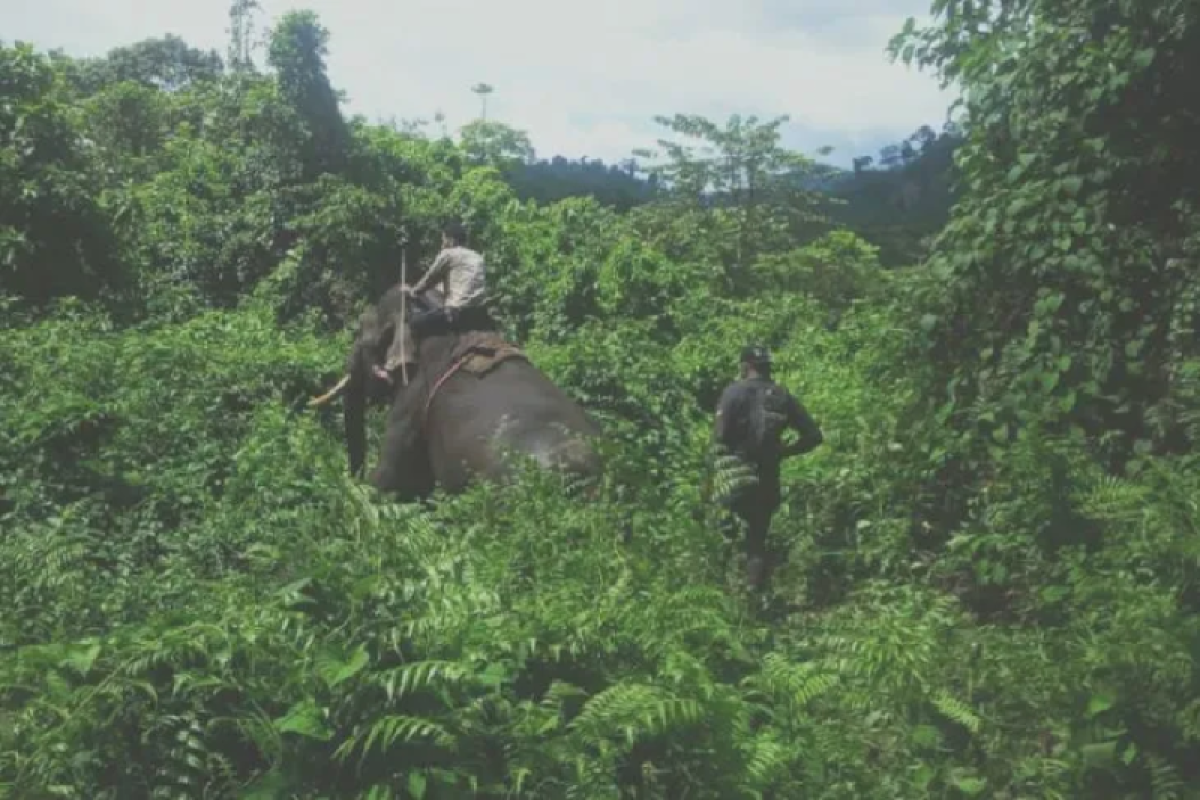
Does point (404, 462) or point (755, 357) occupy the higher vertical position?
point (755, 357)

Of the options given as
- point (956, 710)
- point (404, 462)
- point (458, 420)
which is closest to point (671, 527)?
point (956, 710)

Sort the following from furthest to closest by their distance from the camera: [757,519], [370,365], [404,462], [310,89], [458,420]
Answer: [310,89]
[370,365]
[404,462]
[458,420]
[757,519]

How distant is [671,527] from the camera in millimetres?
5555

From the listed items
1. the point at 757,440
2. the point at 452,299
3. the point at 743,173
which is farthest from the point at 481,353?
the point at 743,173

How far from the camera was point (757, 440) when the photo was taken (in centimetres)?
808

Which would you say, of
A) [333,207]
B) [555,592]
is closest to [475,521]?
[555,592]

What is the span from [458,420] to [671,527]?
10.6 ft

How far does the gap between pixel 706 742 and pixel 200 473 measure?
6162 mm

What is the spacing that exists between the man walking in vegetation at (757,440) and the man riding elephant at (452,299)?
215 cm

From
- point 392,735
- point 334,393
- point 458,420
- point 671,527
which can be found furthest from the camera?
point 334,393

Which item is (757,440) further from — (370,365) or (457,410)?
(370,365)

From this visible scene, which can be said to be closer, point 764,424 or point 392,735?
point 392,735

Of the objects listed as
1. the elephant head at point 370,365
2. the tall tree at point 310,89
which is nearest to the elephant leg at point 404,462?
A: the elephant head at point 370,365

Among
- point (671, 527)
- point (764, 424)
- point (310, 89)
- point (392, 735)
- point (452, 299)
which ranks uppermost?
point (310, 89)
